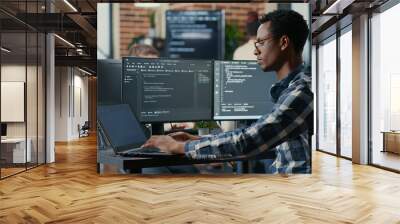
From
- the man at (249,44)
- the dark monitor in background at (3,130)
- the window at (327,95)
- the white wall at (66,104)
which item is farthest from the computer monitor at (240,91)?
the white wall at (66,104)

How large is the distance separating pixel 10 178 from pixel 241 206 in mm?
3942

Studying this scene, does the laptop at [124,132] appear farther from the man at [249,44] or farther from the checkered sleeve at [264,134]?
the man at [249,44]

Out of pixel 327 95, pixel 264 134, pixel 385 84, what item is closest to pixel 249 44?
pixel 264 134

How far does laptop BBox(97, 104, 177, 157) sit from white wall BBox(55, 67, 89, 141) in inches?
415

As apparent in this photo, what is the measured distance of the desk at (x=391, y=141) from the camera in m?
7.05

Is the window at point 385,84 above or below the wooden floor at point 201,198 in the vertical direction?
above

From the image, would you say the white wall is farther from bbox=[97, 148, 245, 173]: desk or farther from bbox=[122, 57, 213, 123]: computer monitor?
bbox=[122, 57, 213, 123]: computer monitor

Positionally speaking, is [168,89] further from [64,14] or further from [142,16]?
[64,14]

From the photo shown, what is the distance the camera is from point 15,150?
7.00m

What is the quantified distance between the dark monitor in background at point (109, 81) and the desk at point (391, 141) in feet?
15.7

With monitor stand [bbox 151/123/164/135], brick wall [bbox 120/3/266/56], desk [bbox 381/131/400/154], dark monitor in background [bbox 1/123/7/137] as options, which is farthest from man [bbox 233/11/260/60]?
dark monitor in background [bbox 1/123/7/137]

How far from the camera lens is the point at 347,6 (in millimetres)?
7117

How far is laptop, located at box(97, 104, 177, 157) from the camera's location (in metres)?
5.45

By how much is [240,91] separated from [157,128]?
1270mm
